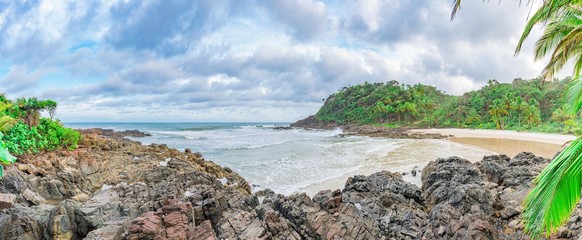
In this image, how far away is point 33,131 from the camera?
16578 mm

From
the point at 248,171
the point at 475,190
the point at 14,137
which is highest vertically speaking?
the point at 14,137

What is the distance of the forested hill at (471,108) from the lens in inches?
1956

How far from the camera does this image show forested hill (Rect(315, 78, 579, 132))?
49.7 m

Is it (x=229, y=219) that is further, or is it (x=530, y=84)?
(x=530, y=84)

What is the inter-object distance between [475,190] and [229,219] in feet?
19.8

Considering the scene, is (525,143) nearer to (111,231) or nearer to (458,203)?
(458,203)

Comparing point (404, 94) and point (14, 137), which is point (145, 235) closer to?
point (14, 137)

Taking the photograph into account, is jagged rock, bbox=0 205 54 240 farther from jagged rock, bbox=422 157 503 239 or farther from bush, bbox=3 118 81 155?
bush, bbox=3 118 81 155

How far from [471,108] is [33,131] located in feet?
227

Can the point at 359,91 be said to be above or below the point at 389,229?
above

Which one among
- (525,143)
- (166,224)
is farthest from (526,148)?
(166,224)

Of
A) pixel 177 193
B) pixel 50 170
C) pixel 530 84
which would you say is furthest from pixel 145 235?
pixel 530 84

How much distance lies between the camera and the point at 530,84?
63812 mm

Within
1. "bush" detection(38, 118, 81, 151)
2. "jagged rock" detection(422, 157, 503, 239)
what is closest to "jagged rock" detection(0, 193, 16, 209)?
"jagged rock" detection(422, 157, 503, 239)
